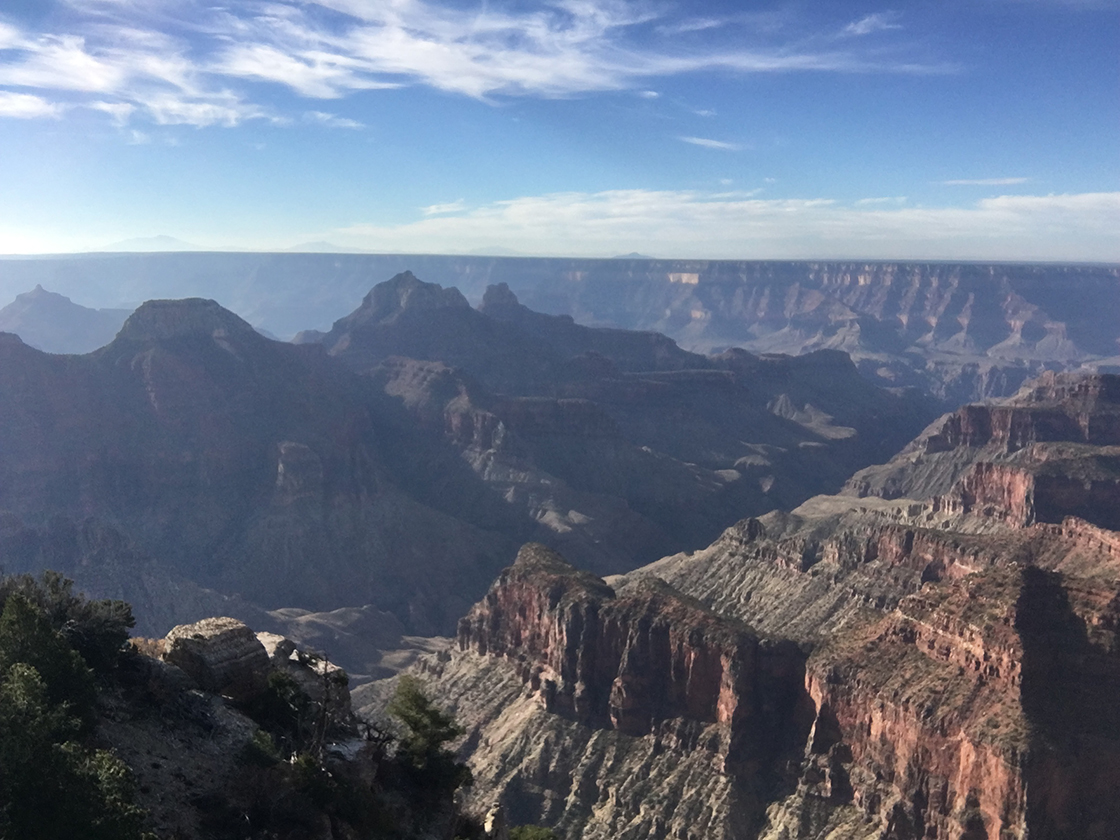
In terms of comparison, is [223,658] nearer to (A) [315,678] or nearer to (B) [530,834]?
(A) [315,678]

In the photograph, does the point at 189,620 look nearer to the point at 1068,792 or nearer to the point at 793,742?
the point at 793,742

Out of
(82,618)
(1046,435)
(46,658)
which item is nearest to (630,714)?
(82,618)

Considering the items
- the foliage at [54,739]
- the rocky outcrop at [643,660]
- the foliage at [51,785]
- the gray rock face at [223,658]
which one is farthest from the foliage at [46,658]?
the rocky outcrop at [643,660]

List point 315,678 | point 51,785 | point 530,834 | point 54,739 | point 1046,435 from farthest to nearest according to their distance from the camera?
point 1046,435 → point 530,834 → point 315,678 → point 54,739 → point 51,785

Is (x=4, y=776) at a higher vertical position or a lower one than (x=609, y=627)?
higher

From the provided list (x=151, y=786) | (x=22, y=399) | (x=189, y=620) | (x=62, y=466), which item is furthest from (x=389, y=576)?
(x=151, y=786)
